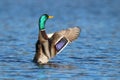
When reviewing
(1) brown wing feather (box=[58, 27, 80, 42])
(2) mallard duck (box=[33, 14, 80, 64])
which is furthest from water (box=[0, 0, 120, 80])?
(1) brown wing feather (box=[58, 27, 80, 42])

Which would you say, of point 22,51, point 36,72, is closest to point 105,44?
point 22,51

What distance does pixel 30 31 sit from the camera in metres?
29.7

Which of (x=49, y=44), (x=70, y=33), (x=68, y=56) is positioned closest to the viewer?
(x=49, y=44)

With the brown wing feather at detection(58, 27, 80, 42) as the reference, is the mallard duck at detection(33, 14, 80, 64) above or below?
below

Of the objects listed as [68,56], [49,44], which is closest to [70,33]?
[49,44]

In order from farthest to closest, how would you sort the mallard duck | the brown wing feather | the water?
the brown wing feather < the mallard duck < the water

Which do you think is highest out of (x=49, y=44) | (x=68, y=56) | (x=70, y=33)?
(x=70, y=33)

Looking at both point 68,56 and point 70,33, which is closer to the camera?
point 70,33

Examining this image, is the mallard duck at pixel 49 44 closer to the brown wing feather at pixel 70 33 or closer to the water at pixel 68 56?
the brown wing feather at pixel 70 33

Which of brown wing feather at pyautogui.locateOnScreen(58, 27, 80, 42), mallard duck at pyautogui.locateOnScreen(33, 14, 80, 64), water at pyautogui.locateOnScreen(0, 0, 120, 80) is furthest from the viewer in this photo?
brown wing feather at pyautogui.locateOnScreen(58, 27, 80, 42)

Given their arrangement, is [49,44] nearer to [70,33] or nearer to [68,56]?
[70,33]

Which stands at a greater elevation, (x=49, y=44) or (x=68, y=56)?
(x=68, y=56)

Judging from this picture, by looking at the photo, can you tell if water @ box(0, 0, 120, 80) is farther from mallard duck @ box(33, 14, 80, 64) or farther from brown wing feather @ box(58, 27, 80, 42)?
brown wing feather @ box(58, 27, 80, 42)

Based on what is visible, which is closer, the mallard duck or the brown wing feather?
the mallard duck
